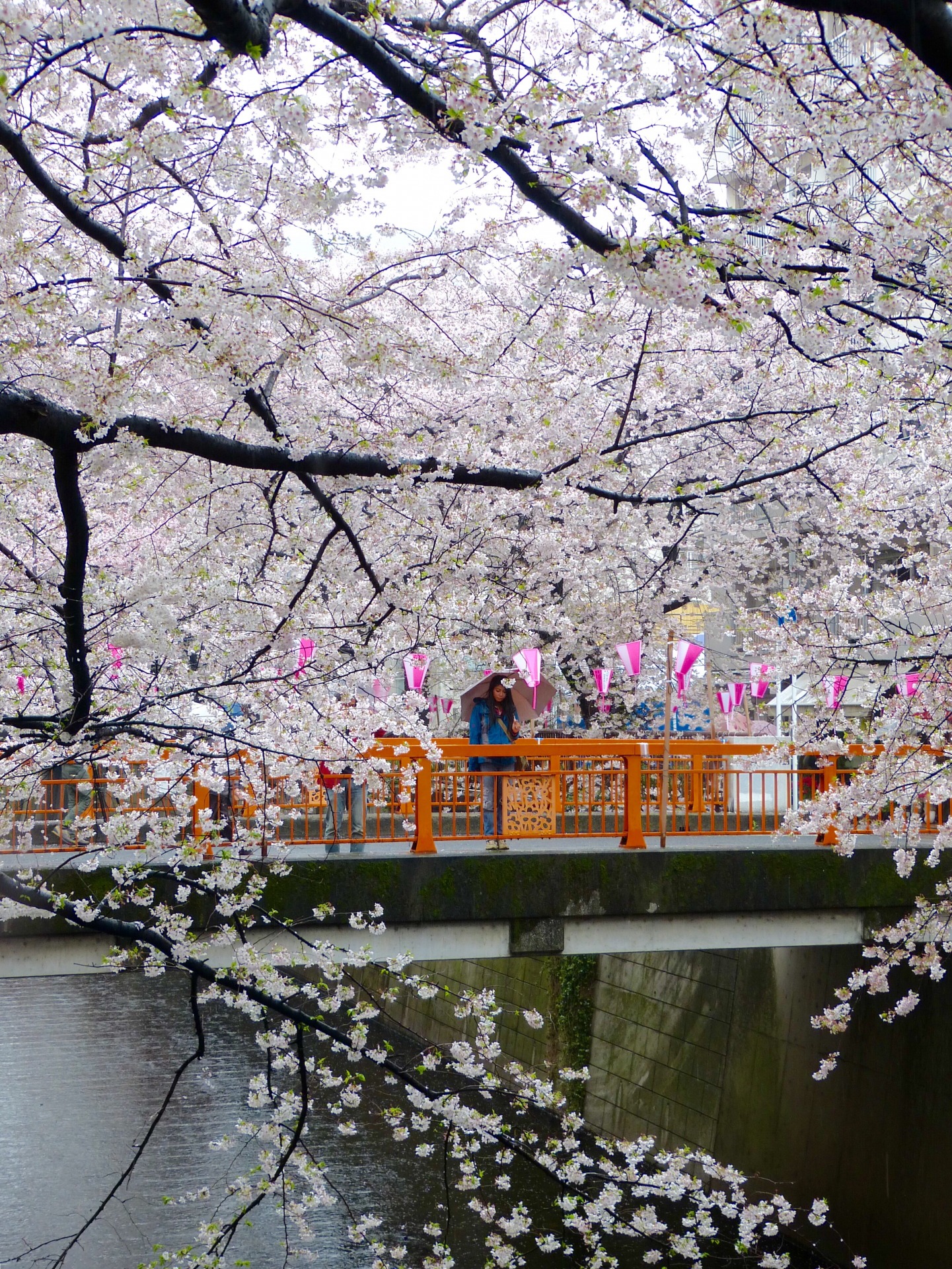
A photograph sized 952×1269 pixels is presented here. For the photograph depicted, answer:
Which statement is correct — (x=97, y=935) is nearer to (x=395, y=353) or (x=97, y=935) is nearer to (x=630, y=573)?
(x=395, y=353)

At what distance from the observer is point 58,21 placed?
4.57 metres

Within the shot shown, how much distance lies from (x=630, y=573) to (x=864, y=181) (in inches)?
490

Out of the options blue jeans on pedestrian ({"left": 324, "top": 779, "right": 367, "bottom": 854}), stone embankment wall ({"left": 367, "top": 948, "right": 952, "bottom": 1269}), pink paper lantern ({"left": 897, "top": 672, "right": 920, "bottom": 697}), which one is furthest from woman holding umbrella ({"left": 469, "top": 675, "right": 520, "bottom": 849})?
pink paper lantern ({"left": 897, "top": 672, "right": 920, "bottom": 697})

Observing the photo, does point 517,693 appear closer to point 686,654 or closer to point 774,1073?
point 686,654

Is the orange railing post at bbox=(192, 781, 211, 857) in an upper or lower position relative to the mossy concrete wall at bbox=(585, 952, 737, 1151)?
upper

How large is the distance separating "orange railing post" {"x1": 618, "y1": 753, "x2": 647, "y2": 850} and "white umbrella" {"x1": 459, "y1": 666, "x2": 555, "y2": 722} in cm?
189

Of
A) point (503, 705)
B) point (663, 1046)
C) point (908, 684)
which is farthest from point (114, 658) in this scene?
point (663, 1046)

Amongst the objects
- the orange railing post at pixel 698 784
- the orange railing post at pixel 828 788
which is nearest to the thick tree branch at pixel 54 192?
the orange railing post at pixel 698 784

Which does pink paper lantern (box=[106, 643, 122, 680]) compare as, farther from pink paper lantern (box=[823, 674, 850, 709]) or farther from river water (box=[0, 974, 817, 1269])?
pink paper lantern (box=[823, 674, 850, 709])

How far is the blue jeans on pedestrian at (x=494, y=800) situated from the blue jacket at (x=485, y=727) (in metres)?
0.23

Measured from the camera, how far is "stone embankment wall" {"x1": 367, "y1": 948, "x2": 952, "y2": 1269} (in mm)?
→ 10031

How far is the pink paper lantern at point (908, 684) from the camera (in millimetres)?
8142

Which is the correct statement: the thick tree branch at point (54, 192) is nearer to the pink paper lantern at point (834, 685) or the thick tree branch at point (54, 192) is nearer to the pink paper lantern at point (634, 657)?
the pink paper lantern at point (834, 685)

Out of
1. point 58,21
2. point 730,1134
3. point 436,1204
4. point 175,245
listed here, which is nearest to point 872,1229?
point 730,1134
